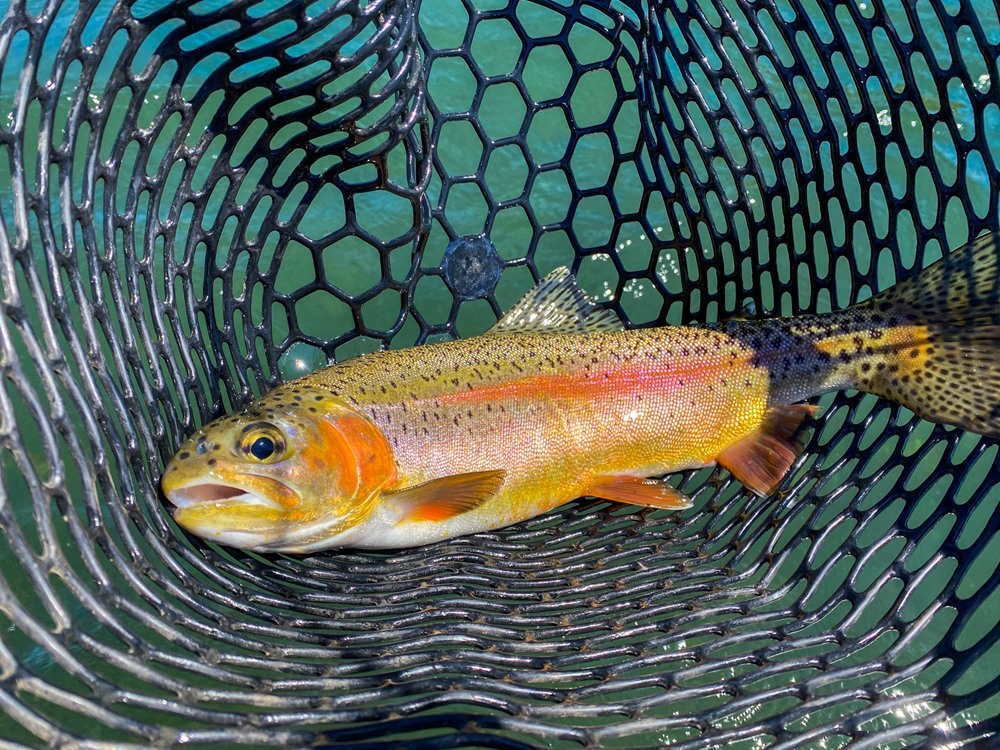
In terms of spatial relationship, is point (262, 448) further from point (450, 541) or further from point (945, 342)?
point (945, 342)

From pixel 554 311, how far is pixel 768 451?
3.42 feet

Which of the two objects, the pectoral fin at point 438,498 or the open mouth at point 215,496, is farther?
the pectoral fin at point 438,498

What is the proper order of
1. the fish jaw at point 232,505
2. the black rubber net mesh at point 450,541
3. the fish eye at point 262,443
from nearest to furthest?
the black rubber net mesh at point 450,541 < the fish jaw at point 232,505 < the fish eye at point 262,443

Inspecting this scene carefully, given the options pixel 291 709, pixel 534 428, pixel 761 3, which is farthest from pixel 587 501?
pixel 761 3

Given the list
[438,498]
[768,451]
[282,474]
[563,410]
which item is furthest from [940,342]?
[282,474]

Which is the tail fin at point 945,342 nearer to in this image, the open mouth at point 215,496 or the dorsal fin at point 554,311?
the dorsal fin at point 554,311

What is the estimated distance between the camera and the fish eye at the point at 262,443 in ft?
8.85

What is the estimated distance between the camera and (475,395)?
3.17 m

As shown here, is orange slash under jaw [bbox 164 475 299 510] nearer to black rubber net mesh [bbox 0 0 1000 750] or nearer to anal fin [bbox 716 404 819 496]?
black rubber net mesh [bbox 0 0 1000 750]

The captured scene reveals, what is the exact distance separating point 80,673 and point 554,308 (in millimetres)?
2318

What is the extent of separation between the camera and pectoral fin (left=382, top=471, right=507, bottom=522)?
2973mm

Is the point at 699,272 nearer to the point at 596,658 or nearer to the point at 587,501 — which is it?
the point at 587,501

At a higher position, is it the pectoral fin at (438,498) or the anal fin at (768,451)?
the pectoral fin at (438,498)

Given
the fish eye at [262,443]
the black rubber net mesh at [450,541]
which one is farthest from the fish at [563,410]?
the black rubber net mesh at [450,541]
